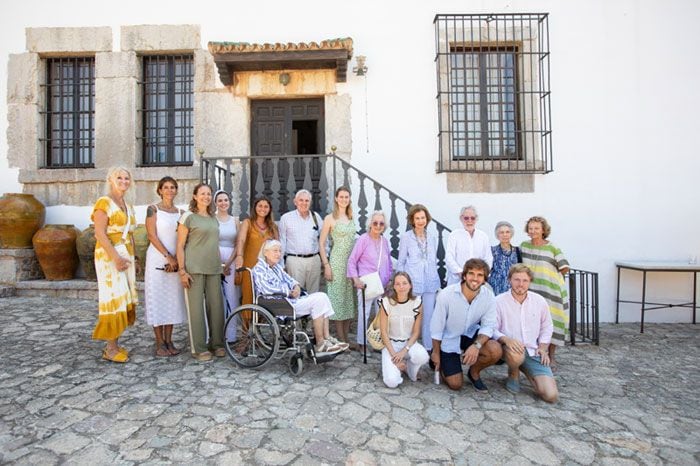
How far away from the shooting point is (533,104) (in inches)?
234

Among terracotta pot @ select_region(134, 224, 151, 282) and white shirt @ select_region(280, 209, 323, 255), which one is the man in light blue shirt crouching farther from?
terracotta pot @ select_region(134, 224, 151, 282)

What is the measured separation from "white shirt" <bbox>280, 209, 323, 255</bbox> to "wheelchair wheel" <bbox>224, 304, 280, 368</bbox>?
753 millimetres

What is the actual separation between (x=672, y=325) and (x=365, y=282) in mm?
4779

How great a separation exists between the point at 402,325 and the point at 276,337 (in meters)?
1.03

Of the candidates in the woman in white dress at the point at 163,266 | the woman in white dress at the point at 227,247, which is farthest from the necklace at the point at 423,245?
the woman in white dress at the point at 163,266

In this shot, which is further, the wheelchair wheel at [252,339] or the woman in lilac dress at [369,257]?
the woman in lilac dress at [369,257]

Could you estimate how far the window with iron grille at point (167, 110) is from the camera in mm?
6289

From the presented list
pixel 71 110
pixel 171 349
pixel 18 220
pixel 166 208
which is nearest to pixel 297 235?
pixel 166 208

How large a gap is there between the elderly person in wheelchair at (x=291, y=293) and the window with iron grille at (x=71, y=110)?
14.9 ft

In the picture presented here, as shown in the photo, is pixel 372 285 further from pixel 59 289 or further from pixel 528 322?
pixel 59 289

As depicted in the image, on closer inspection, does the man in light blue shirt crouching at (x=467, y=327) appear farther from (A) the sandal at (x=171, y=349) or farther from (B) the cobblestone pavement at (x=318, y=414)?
(A) the sandal at (x=171, y=349)

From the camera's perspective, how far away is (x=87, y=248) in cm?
575

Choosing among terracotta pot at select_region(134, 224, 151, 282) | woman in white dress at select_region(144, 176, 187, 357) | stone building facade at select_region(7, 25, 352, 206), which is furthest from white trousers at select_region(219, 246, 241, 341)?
stone building facade at select_region(7, 25, 352, 206)

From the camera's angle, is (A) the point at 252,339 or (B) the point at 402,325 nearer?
(B) the point at 402,325
